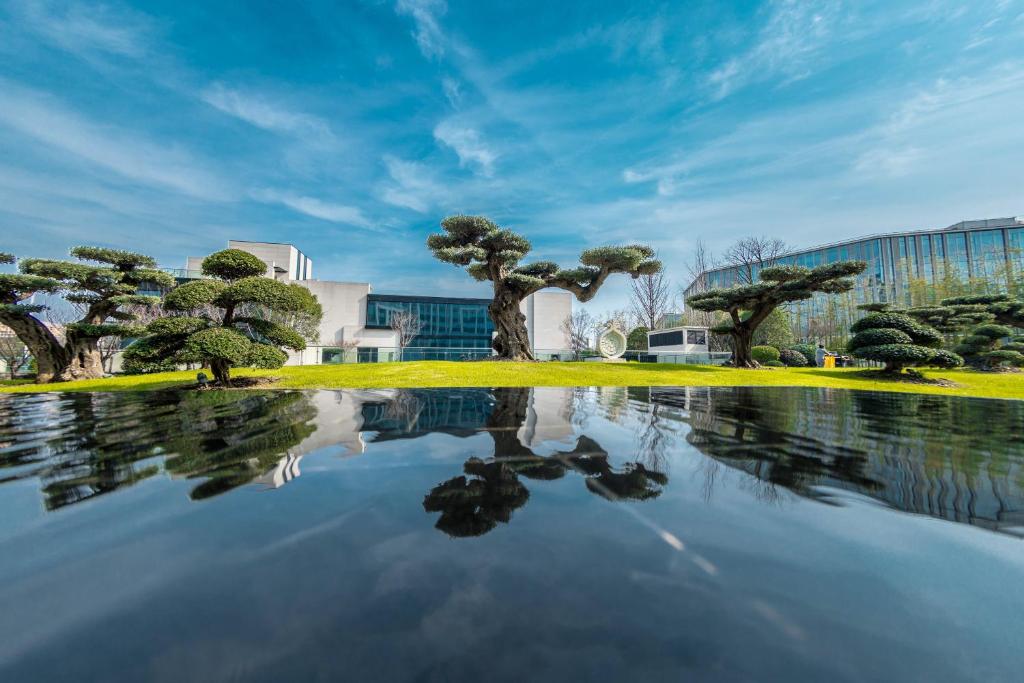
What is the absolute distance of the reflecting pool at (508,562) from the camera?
1.31 m

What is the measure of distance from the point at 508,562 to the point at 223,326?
1393cm

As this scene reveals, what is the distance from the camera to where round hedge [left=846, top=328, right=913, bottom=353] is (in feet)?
50.0

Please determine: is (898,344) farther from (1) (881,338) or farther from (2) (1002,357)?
(2) (1002,357)

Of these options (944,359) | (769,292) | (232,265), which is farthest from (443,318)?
(944,359)

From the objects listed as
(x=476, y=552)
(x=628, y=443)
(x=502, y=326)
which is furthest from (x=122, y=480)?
(x=502, y=326)

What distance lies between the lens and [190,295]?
10.6m

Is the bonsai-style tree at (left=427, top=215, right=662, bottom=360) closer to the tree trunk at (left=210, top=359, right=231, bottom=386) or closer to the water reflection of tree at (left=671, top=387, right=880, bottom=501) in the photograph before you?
the tree trunk at (left=210, top=359, right=231, bottom=386)

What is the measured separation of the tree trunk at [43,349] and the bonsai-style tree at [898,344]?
34.0 m

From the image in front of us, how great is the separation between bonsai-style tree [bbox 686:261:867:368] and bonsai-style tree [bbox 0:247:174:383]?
26.3m

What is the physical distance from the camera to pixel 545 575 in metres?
1.77

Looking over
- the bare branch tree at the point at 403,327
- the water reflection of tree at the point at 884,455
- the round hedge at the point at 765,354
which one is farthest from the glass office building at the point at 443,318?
the water reflection of tree at the point at 884,455

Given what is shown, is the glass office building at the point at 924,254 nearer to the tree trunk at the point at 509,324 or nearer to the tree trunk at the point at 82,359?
the tree trunk at the point at 509,324

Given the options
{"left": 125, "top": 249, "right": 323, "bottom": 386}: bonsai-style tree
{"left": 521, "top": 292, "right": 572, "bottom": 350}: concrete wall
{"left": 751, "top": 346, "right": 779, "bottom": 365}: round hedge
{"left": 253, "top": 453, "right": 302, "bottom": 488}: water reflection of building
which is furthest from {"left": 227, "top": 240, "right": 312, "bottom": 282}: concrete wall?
{"left": 751, "top": 346, "right": 779, "bottom": 365}: round hedge

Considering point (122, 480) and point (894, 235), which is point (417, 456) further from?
point (894, 235)
